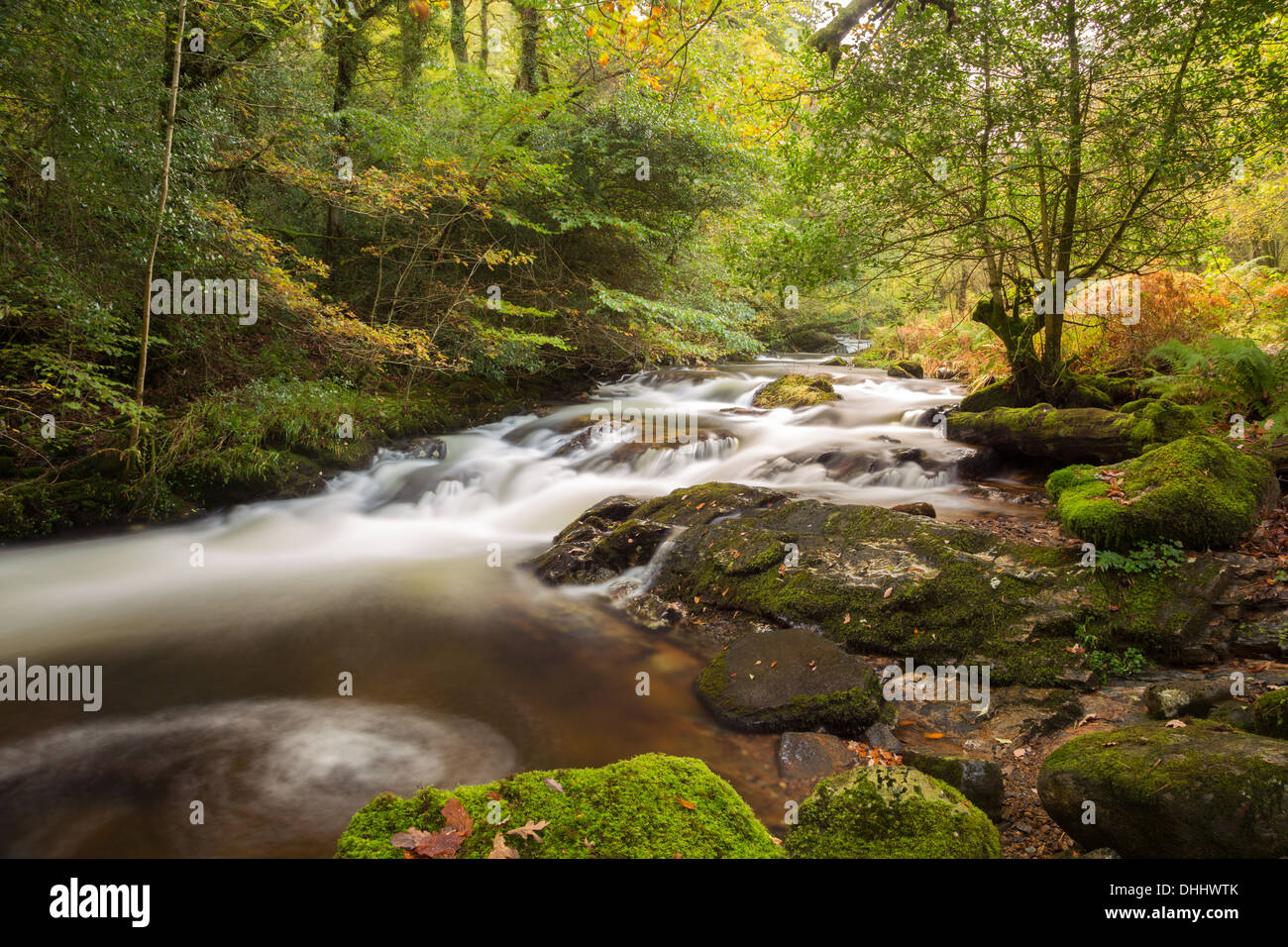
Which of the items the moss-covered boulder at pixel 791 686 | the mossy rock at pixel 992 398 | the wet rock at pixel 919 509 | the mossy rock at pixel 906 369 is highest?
the mossy rock at pixel 906 369

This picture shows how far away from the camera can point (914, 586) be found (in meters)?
4.84

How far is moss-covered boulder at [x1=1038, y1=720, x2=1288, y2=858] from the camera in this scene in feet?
7.20

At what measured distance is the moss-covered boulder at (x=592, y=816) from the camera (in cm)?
188

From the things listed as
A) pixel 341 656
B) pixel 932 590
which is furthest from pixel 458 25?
pixel 932 590

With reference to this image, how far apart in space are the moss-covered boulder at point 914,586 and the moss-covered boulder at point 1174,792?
1.53 metres

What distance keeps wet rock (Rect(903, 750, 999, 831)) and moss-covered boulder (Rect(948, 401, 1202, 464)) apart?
538cm

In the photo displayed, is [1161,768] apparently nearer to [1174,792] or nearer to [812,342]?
[1174,792]

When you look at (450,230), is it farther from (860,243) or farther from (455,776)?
(455,776)

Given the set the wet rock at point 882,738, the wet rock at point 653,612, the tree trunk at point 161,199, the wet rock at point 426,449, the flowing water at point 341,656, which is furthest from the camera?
the wet rock at point 426,449

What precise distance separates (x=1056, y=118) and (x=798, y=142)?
2.87 meters

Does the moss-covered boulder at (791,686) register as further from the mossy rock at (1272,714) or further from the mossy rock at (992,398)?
the mossy rock at (992,398)

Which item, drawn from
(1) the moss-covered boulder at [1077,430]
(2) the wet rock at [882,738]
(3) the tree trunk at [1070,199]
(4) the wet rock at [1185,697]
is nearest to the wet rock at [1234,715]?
(4) the wet rock at [1185,697]

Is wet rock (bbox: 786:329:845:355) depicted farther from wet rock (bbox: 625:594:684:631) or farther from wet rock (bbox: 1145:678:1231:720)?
wet rock (bbox: 1145:678:1231:720)

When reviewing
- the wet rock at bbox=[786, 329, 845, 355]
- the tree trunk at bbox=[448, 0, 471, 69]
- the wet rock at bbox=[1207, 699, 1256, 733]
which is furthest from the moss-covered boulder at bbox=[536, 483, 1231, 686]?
the wet rock at bbox=[786, 329, 845, 355]
